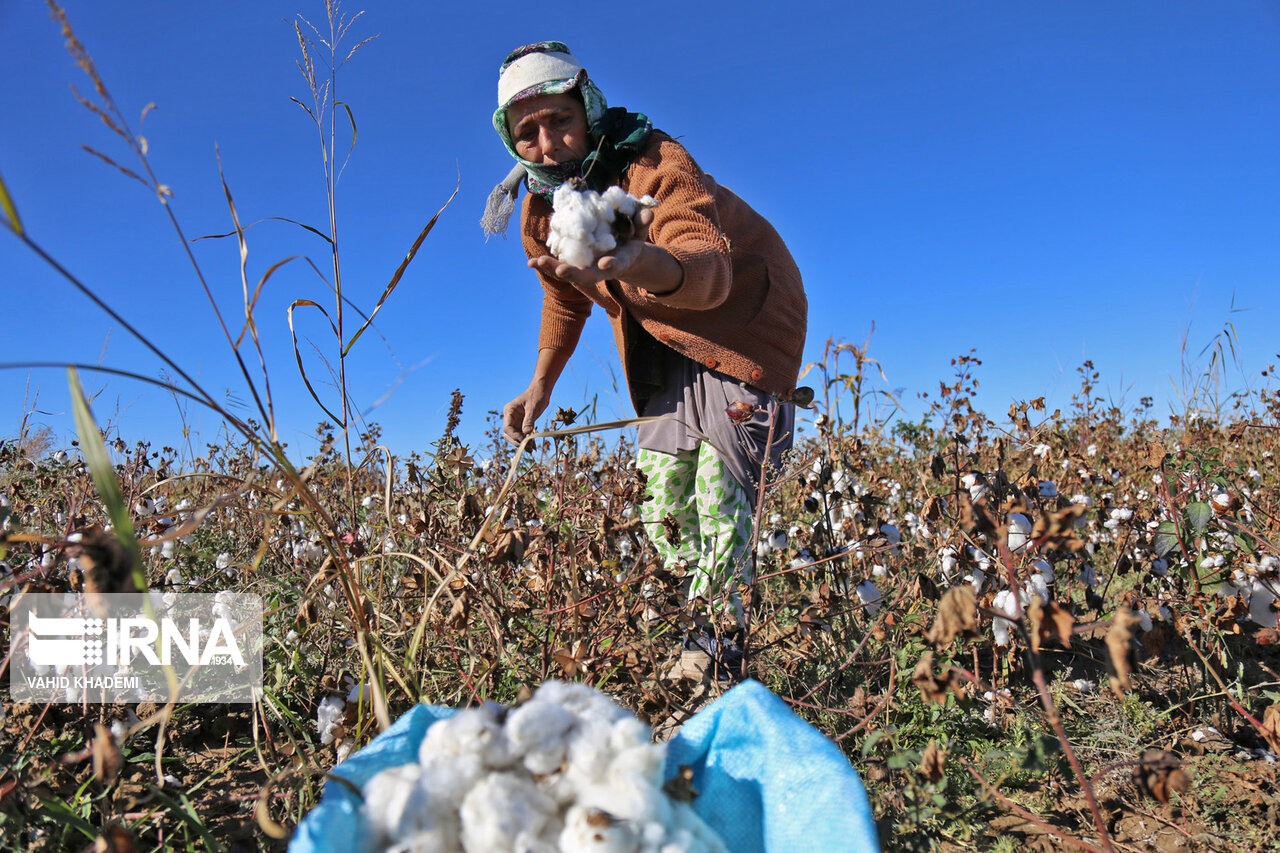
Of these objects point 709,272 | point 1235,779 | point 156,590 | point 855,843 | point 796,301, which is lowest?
point 1235,779

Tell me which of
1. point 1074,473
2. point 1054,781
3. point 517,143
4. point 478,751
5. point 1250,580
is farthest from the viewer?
point 1074,473

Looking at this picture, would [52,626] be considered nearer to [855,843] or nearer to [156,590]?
[156,590]

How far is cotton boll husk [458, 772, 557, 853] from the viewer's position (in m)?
0.82

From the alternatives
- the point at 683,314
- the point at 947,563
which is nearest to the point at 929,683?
the point at 947,563

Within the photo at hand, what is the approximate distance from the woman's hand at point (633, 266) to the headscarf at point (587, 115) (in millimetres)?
652

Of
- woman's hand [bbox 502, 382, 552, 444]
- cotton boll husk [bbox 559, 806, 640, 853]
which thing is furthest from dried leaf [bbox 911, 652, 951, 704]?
woman's hand [bbox 502, 382, 552, 444]

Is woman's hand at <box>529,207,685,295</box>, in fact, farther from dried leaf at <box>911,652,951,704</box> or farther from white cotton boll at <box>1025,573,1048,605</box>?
white cotton boll at <box>1025,573,1048,605</box>

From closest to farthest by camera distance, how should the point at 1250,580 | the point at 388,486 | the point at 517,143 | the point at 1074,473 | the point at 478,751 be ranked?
the point at 478,751
the point at 388,486
the point at 1250,580
the point at 517,143
the point at 1074,473

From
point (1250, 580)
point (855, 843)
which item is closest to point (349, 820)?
point (855, 843)

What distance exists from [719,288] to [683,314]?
0.38 m

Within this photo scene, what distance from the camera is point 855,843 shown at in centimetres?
95

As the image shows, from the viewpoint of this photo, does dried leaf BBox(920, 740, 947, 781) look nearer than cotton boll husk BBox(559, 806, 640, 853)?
No

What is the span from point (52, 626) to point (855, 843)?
192 cm

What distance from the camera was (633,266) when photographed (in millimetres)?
1623
